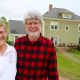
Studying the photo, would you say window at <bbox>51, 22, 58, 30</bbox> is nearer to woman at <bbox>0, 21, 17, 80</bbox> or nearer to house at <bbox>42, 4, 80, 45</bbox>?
house at <bbox>42, 4, 80, 45</bbox>

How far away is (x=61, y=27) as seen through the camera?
18.1 meters

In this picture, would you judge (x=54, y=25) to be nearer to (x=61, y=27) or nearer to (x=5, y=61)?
(x=61, y=27)

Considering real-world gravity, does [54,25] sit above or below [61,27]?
above

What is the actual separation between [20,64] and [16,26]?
2312 cm

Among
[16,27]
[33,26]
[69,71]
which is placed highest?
[16,27]

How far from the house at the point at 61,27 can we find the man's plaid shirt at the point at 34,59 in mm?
15071

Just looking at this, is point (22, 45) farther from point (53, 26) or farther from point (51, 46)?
point (53, 26)

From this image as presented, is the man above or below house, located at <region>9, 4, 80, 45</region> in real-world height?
below

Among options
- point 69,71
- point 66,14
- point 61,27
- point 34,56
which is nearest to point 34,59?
point 34,56

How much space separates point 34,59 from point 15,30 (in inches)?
853

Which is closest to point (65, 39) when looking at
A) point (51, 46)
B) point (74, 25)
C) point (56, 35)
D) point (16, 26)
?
point (56, 35)

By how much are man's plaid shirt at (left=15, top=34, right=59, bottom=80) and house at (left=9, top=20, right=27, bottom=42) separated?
19767 mm

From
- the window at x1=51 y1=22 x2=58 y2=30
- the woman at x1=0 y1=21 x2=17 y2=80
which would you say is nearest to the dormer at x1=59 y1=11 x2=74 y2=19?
the window at x1=51 y1=22 x2=58 y2=30

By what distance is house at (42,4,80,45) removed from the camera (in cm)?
1736
